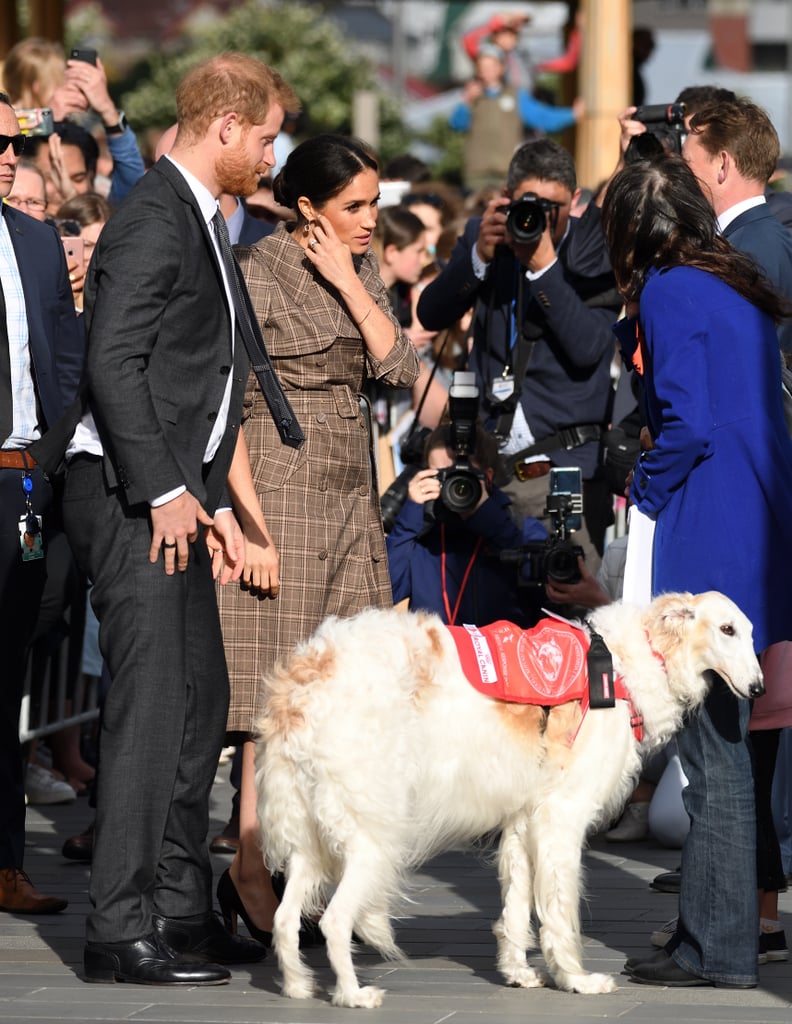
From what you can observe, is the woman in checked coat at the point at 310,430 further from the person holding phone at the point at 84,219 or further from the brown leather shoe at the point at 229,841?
the person holding phone at the point at 84,219

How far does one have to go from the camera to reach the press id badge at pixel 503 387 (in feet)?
24.4

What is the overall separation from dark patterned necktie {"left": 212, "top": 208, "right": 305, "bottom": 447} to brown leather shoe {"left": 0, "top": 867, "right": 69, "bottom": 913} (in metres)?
1.84

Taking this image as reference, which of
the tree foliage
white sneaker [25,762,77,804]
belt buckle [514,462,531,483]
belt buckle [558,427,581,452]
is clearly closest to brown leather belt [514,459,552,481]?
belt buckle [514,462,531,483]

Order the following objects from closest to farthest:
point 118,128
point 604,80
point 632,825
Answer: point 632,825 → point 118,128 → point 604,80

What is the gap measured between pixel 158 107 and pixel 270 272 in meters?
35.7

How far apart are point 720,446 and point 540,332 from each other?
2.56 metres

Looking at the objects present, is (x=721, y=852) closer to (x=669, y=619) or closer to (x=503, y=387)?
(x=669, y=619)

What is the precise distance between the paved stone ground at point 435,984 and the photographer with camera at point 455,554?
117 cm

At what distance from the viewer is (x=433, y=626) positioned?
193 inches

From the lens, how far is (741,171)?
230 inches

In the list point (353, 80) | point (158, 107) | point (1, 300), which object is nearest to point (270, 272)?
point (1, 300)

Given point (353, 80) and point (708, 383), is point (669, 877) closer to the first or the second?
point (708, 383)

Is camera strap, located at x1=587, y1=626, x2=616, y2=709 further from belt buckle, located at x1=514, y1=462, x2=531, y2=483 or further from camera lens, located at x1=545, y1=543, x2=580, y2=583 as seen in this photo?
belt buckle, located at x1=514, y1=462, x2=531, y2=483

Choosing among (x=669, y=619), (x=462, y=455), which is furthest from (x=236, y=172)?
(x=462, y=455)
